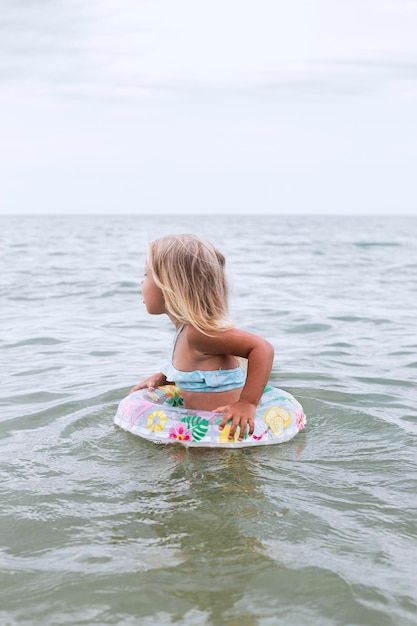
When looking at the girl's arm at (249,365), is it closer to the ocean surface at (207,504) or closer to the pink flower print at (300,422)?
the ocean surface at (207,504)

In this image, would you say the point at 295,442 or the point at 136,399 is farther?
the point at 136,399

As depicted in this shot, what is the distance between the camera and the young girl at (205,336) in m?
4.35

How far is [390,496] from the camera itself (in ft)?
12.2

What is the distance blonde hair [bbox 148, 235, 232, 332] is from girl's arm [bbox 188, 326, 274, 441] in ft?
0.30

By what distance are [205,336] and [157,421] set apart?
0.73m

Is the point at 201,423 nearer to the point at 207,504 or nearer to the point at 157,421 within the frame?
the point at 157,421

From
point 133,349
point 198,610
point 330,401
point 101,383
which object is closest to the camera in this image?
point 198,610

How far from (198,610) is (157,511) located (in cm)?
93

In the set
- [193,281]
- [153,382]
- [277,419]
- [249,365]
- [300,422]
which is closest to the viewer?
[249,365]

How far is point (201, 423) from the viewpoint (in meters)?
4.64

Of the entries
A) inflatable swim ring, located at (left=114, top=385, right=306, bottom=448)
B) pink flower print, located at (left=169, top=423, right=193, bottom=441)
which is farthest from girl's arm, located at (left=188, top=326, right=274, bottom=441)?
pink flower print, located at (left=169, top=423, right=193, bottom=441)

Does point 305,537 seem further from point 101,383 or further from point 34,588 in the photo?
point 101,383

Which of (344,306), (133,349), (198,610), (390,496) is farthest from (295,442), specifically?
(344,306)

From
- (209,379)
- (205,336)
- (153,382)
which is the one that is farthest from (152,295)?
(153,382)
